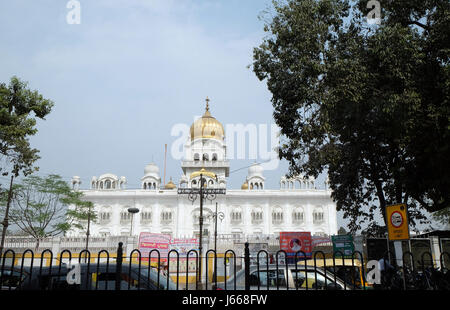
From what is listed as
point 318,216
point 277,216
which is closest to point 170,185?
point 277,216

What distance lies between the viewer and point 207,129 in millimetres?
60094

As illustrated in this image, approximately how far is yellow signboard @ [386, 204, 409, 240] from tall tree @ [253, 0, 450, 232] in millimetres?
4333

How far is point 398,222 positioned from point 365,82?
611 cm

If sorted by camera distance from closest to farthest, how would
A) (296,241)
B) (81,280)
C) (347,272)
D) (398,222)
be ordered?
(81,280)
(398,222)
(347,272)
(296,241)

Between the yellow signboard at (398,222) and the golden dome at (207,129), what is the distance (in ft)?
170

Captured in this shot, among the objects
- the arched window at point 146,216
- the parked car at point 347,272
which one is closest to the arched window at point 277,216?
the arched window at point 146,216

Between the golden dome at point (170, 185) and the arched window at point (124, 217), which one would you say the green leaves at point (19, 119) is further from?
the golden dome at point (170, 185)

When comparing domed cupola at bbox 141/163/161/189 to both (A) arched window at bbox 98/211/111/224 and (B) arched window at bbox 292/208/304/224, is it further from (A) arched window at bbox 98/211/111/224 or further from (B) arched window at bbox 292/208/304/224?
(B) arched window at bbox 292/208/304/224

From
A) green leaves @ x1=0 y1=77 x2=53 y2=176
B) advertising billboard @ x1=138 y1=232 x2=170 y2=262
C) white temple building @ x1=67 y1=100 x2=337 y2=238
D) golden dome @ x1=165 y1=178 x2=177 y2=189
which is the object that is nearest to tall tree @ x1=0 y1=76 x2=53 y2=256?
green leaves @ x1=0 y1=77 x2=53 y2=176

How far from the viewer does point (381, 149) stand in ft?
54.3

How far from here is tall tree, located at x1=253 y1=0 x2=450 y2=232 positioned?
11805 mm

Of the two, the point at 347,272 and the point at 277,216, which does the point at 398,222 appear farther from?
the point at 277,216

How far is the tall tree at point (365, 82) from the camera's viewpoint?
11.8 metres
